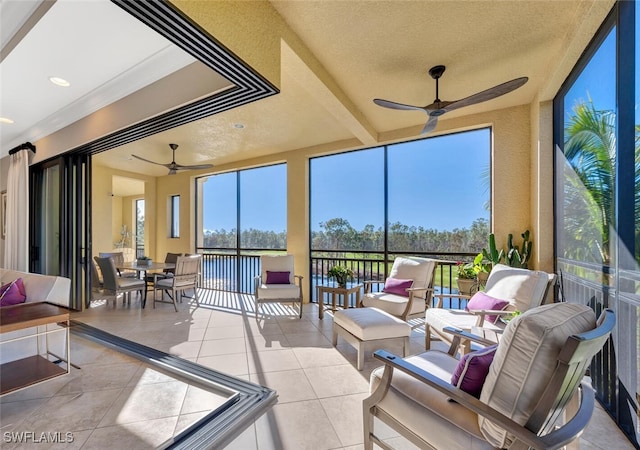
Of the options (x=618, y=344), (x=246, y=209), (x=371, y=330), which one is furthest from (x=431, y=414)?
(x=246, y=209)

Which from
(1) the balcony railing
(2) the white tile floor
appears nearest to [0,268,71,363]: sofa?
(2) the white tile floor

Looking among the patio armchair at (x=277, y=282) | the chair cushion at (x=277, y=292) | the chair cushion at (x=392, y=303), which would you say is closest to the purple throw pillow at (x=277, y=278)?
the patio armchair at (x=277, y=282)

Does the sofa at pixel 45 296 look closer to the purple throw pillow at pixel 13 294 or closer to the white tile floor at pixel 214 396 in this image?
the purple throw pillow at pixel 13 294

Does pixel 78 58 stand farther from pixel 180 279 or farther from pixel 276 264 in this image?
pixel 276 264

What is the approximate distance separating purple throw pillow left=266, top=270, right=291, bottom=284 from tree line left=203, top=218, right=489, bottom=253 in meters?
0.93

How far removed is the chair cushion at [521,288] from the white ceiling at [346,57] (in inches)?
76.0

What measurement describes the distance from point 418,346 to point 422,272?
95 centimetres

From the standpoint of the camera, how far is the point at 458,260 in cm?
402

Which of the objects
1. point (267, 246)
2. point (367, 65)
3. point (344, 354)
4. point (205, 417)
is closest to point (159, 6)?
point (367, 65)

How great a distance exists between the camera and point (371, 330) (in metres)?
2.59

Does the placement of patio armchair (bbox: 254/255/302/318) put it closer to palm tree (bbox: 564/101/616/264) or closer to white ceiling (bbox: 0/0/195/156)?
white ceiling (bbox: 0/0/195/156)

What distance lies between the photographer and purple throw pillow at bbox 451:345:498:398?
3.87 ft

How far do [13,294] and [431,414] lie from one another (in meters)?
3.76

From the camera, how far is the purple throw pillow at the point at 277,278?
457 centimetres
